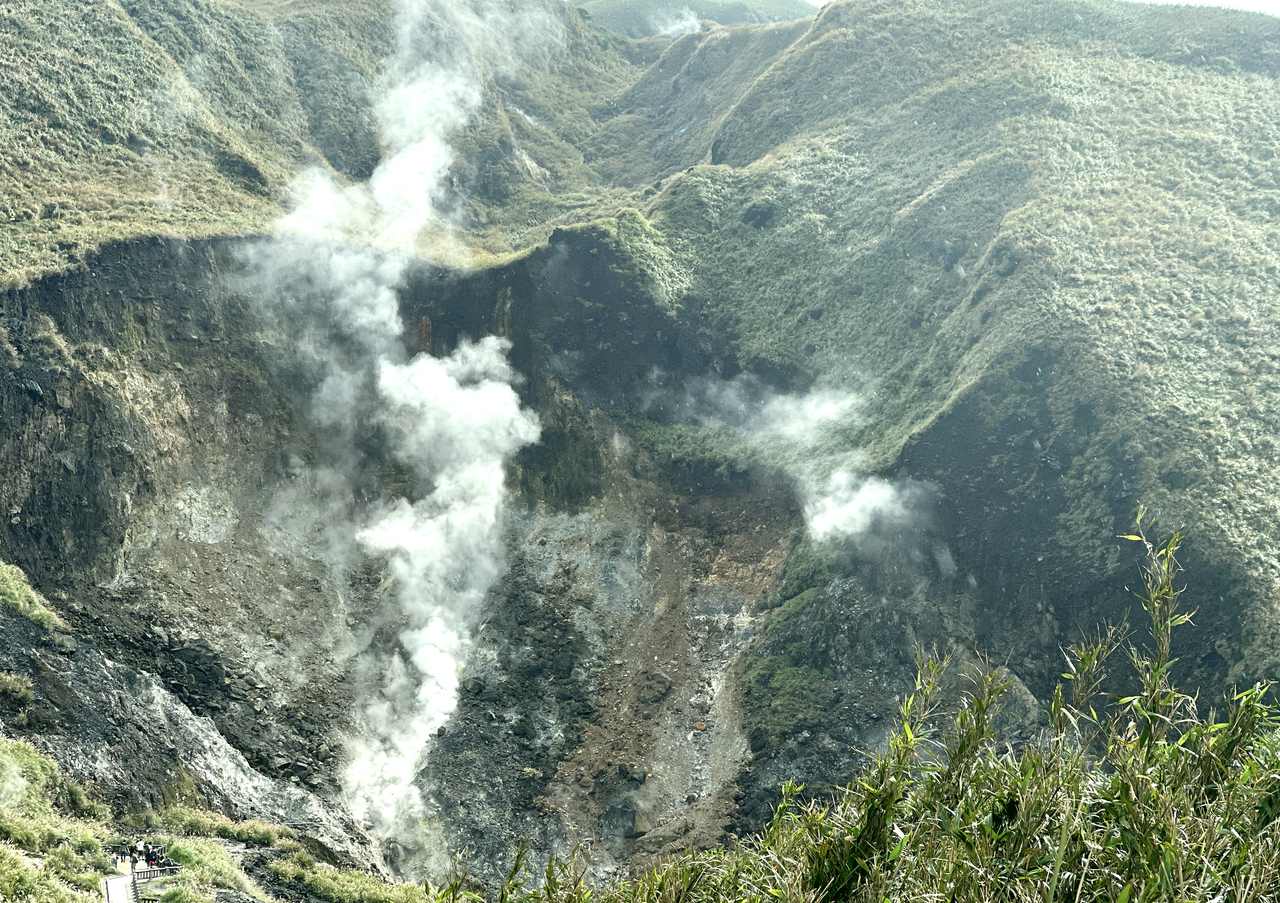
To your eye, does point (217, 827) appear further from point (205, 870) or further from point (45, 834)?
point (45, 834)

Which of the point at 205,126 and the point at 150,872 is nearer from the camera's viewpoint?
the point at 150,872

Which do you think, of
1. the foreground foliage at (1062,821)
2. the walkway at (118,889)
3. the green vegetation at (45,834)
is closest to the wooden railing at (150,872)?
the walkway at (118,889)

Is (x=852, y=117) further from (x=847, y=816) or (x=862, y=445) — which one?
(x=847, y=816)

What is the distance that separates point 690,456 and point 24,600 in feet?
94.7

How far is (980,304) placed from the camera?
Result: 48188mm

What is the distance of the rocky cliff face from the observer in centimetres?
3388

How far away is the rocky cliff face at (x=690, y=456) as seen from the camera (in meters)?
33.9

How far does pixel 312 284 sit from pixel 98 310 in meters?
11.0

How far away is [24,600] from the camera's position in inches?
1257

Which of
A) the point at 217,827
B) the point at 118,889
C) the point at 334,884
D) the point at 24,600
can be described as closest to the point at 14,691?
the point at 24,600

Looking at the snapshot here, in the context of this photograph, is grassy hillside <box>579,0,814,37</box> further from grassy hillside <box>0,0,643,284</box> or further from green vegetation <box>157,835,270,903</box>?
green vegetation <box>157,835,270,903</box>

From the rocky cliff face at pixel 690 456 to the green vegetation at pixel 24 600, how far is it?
2.86 ft

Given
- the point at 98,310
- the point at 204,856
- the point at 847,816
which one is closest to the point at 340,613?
the point at 204,856

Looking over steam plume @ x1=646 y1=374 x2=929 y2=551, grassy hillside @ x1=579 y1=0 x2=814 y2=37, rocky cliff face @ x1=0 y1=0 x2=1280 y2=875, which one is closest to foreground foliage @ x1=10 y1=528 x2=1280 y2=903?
rocky cliff face @ x1=0 y1=0 x2=1280 y2=875
